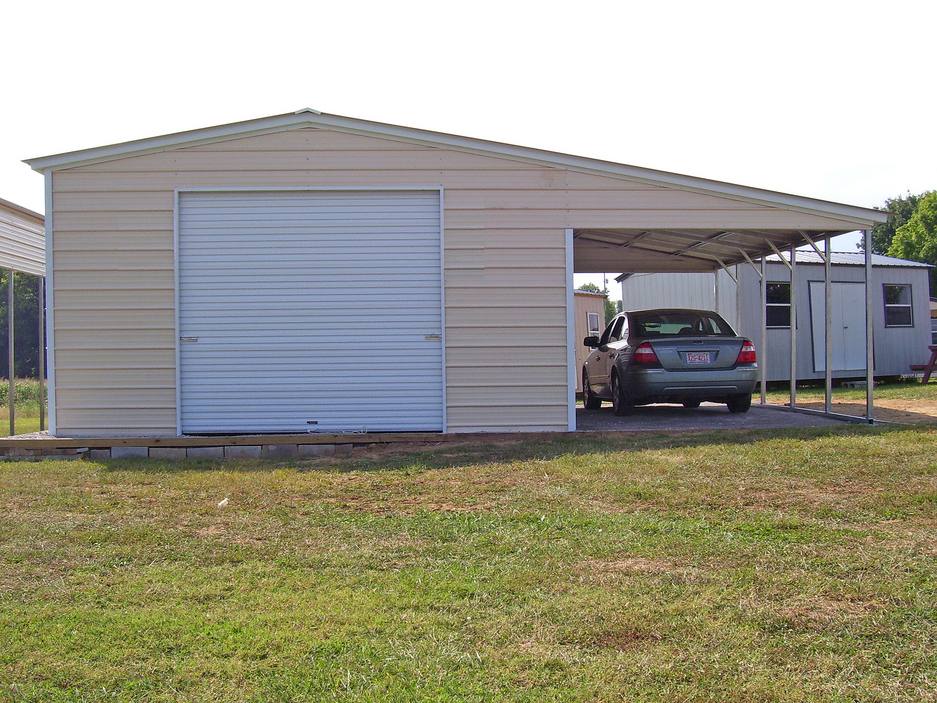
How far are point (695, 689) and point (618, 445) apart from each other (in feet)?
18.3

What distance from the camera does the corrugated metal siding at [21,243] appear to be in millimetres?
11320

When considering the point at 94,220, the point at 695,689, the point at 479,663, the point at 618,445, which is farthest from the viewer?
the point at 94,220

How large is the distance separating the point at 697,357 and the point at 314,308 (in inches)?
177

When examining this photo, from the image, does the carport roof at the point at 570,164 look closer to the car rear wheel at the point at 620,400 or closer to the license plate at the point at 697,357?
the license plate at the point at 697,357

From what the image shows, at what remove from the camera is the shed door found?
18484 millimetres

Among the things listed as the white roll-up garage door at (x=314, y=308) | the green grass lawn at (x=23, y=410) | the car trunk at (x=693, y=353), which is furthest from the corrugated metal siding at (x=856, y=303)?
the green grass lawn at (x=23, y=410)

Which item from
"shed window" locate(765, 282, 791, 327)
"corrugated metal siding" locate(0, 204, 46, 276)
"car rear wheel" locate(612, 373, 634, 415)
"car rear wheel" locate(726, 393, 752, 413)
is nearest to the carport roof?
"car rear wheel" locate(726, 393, 752, 413)

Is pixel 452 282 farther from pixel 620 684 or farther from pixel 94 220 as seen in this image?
pixel 620 684

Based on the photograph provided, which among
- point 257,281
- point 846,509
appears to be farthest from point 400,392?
point 846,509

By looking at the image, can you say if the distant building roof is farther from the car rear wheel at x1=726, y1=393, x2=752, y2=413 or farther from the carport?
the car rear wheel at x1=726, y1=393, x2=752, y2=413

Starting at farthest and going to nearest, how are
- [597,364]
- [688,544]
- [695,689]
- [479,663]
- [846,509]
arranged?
1. [597,364]
2. [846,509]
3. [688,544]
4. [479,663]
5. [695,689]

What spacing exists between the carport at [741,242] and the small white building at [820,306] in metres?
3.59

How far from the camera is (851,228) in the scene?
32.1ft

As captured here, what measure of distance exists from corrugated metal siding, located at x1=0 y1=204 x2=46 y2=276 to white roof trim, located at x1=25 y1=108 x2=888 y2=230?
2.51 meters
